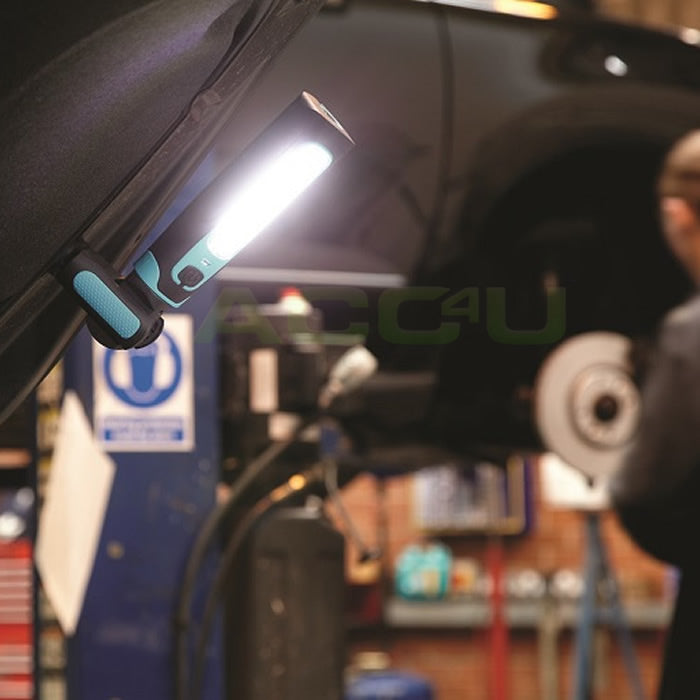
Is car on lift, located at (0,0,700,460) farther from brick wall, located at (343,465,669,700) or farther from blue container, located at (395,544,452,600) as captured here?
brick wall, located at (343,465,669,700)

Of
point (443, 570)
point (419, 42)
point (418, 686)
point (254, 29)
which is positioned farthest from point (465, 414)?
point (443, 570)

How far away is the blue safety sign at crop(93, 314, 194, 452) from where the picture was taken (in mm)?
1836

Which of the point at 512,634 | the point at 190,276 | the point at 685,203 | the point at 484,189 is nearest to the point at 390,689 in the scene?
the point at 512,634

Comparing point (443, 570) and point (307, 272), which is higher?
point (307, 272)

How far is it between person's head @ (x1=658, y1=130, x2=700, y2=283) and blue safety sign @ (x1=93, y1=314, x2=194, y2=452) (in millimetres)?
1043

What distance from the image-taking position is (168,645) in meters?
1.86

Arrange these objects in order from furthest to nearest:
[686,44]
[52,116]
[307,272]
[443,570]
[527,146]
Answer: [443,570]
[686,44]
[527,146]
[307,272]
[52,116]

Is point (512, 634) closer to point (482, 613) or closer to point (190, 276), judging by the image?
point (482, 613)

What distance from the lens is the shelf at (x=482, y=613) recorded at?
17.9 ft

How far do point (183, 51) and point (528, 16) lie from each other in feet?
6.56

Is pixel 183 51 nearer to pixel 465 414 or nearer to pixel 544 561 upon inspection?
pixel 465 414

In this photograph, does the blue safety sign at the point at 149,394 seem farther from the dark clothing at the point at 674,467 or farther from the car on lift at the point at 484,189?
the dark clothing at the point at 674,467

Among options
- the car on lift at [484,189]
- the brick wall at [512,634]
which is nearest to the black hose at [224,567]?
the car on lift at [484,189]

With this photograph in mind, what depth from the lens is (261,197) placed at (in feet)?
3.18
